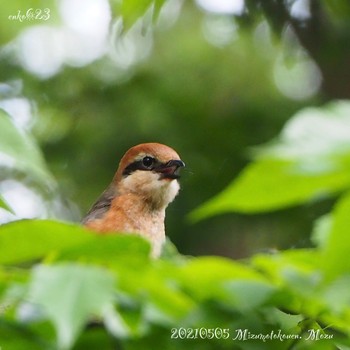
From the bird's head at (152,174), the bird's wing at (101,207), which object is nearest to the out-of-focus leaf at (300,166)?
the bird's wing at (101,207)

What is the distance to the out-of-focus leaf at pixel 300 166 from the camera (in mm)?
2127

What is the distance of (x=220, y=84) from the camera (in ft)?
35.6

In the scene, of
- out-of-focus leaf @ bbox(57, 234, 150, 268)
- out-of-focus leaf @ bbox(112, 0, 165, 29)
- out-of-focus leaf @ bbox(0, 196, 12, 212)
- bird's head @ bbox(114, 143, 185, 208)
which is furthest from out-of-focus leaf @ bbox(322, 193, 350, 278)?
bird's head @ bbox(114, 143, 185, 208)

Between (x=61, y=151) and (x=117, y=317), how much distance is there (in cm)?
746

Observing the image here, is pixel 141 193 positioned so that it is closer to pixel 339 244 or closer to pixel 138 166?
pixel 138 166

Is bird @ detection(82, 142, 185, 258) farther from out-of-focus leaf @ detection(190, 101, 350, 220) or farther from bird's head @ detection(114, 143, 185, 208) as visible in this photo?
out-of-focus leaf @ detection(190, 101, 350, 220)

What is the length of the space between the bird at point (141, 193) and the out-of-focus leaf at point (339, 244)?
4189 millimetres

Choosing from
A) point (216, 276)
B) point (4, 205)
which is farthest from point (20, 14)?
point (216, 276)

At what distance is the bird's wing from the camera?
666 cm

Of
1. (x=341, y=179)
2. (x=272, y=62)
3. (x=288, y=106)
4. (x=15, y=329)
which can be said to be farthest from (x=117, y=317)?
(x=272, y=62)

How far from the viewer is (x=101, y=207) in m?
6.82

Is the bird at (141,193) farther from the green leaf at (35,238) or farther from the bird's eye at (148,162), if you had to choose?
the green leaf at (35,238)

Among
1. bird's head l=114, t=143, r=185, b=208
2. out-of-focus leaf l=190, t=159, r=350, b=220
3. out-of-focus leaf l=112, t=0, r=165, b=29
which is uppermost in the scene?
out-of-focus leaf l=112, t=0, r=165, b=29

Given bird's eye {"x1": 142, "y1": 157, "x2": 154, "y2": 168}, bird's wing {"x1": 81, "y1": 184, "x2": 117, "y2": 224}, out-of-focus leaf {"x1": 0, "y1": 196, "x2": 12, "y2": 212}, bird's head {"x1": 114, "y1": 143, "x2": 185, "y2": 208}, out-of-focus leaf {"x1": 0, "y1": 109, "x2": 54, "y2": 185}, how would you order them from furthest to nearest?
bird's eye {"x1": 142, "y1": 157, "x2": 154, "y2": 168}
bird's head {"x1": 114, "y1": 143, "x2": 185, "y2": 208}
bird's wing {"x1": 81, "y1": 184, "x2": 117, "y2": 224}
out-of-focus leaf {"x1": 0, "y1": 196, "x2": 12, "y2": 212}
out-of-focus leaf {"x1": 0, "y1": 109, "x2": 54, "y2": 185}
